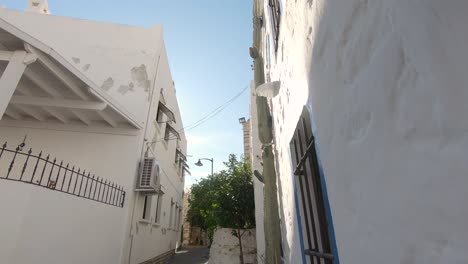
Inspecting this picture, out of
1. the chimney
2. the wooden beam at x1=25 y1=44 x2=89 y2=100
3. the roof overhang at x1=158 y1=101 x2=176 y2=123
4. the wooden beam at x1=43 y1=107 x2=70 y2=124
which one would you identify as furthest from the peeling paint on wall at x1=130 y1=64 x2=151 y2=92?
the chimney

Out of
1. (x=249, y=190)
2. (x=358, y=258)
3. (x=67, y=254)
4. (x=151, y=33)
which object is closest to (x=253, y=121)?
(x=249, y=190)

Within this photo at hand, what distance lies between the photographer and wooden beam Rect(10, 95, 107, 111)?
510cm

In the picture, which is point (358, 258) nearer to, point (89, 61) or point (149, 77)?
point (149, 77)

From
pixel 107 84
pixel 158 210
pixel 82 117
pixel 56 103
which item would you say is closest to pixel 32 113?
pixel 82 117

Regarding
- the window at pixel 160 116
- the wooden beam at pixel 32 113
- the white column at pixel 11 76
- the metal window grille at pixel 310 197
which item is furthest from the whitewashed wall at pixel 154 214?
the metal window grille at pixel 310 197

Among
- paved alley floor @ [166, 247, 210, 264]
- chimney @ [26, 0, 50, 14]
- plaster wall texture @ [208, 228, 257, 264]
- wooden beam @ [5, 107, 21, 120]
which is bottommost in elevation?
paved alley floor @ [166, 247, 210, 264]

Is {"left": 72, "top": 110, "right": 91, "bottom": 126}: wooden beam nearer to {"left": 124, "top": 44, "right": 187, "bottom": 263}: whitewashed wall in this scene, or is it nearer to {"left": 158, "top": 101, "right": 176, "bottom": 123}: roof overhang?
{"left": 124, "top": 44, "right": 187, "bottom": 263}: whitewashed wall

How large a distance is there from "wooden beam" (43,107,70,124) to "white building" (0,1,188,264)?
24 mm

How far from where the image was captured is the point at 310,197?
220 centimetres

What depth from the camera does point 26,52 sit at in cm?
384

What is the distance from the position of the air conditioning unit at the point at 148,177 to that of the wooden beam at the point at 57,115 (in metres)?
2.09

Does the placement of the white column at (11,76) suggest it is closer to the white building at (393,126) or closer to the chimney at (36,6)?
the white building at (393,126)

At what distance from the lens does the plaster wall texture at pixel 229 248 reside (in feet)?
24.8

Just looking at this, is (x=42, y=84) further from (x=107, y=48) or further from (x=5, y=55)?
(x=107, y=48)
